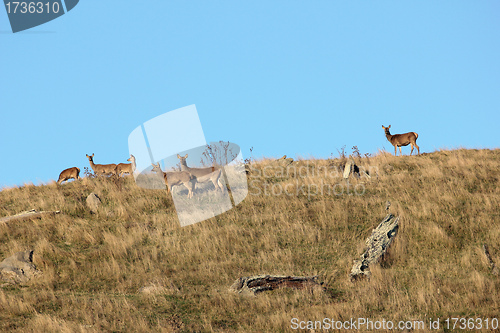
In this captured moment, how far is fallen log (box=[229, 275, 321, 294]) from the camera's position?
463 inches

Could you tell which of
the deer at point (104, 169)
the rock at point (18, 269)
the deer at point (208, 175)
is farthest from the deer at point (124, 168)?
the rock at point (18, 269)

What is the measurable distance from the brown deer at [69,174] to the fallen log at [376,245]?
15.6m

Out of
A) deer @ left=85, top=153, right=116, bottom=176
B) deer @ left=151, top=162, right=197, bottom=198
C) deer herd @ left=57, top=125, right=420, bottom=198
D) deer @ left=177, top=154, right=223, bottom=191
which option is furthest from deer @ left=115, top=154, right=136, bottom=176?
deer @ left=177, top=154, right=223, bottom=191

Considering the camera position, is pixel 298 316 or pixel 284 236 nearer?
pixel 298 316

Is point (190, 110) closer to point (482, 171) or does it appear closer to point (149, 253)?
point (149, 253)

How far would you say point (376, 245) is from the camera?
1431cm

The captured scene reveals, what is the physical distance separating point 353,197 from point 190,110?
266 inches

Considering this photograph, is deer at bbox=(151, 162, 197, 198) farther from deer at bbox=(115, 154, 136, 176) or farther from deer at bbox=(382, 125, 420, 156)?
deer at bbox=(382, 125, 420, 156)

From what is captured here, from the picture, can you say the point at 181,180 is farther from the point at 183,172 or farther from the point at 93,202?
the point at 93,202

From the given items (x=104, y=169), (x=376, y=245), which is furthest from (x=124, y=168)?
(x=376, y=245)

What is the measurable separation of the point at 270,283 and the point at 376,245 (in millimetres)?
3995

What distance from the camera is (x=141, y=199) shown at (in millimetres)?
19266

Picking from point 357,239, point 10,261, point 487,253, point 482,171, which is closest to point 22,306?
point 10,261

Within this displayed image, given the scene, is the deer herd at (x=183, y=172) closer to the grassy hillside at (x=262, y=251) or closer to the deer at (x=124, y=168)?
the deer at (x=124, y=168)
